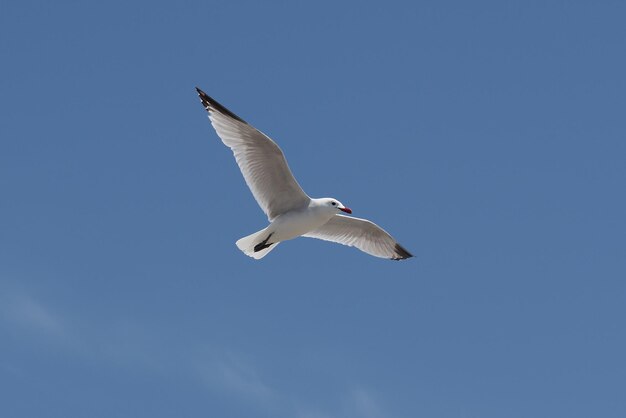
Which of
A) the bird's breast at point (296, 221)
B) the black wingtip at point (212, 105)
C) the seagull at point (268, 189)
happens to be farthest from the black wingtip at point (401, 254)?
the black wingtip at point (212, 105)

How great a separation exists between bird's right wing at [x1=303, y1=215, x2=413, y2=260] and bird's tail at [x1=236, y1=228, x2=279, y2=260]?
63.4 inches

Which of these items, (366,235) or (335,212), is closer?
(335,212)

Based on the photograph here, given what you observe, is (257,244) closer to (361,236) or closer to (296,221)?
(296,221)

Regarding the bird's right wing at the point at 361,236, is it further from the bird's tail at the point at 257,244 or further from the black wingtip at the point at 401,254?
the bird's tail at the point at 257,244

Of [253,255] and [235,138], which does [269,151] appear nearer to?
[235,138]

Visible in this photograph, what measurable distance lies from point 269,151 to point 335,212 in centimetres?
146

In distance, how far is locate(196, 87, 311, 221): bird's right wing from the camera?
17.8 metres

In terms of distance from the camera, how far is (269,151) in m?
17.8

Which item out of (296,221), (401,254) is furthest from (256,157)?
(401,254)

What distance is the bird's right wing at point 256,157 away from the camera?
1780 centimetres

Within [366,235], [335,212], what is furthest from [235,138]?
[366,235]

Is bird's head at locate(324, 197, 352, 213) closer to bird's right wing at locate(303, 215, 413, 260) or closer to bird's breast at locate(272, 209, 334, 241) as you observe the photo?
bird's breast at locate(272, 209, 334, 241)

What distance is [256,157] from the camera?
59.0 feet

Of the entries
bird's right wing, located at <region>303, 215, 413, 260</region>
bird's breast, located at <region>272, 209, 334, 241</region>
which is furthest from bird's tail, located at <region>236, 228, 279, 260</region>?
bird's right wing, located at <region>303, 215, 413, 260</region>
